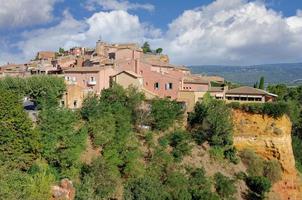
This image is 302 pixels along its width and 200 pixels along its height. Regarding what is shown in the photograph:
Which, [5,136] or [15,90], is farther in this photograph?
[15,90]

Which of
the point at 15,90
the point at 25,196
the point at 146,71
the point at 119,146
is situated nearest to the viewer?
the point at 25,196

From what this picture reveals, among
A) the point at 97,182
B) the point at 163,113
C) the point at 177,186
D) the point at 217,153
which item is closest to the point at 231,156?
the point at 217,153

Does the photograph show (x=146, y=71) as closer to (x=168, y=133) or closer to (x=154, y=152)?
(x=168, y=133)

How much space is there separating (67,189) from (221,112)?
19400 millimetres

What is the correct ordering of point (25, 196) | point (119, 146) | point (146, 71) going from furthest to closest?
point (146, 71) < point (119, 146) < point (25, 196)

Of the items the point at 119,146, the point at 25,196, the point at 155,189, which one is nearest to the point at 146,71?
the point at 119,146

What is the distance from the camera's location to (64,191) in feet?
109

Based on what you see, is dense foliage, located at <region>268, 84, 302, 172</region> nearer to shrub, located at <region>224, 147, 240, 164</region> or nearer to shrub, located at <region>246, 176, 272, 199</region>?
shrub, located at <region>224, 147, 240, 164</region>

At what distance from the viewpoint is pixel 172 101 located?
152ft

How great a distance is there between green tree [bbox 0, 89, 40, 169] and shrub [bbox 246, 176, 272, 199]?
20710 millimetres

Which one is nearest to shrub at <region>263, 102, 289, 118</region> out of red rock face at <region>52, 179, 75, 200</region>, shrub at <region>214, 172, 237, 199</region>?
shrub at <region>214, 172, 237, 199</region>

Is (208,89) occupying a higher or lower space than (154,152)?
higher

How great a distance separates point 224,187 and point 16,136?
18.6m

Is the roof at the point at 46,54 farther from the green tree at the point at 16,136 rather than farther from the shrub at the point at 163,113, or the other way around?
the green tree at the point at 16,136
